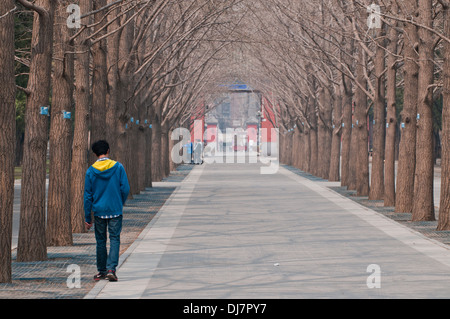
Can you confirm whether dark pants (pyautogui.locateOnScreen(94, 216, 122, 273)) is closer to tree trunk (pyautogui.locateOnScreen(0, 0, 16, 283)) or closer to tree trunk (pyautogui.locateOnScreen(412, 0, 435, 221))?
tree trunk (pyautogui.locateOnScreen(0, 0, 16, 283))

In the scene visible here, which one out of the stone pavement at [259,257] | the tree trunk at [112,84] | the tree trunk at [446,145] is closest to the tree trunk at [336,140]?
the stone pavement at [259,257]

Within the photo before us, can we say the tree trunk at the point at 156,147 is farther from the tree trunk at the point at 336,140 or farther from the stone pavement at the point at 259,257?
the stone pavement at the point at 259,257

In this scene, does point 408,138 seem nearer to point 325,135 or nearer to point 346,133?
point 346,133

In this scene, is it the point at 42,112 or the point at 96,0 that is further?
the point at 96,0

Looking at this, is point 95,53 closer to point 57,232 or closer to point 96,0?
point 96,0

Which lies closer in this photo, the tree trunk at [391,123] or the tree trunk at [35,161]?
the tree trunk at [35,161]

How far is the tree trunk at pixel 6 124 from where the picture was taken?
1163 centimetres

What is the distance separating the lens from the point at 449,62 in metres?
18.4

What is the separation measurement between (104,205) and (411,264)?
4.66m

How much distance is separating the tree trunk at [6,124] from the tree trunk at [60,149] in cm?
421

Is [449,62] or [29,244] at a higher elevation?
[449,62]

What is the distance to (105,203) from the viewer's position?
11.6m

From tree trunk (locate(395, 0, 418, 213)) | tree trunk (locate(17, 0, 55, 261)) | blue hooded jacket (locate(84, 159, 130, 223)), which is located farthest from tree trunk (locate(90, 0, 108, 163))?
blue hooded jacket (locate(84, 159, 130, 223))
